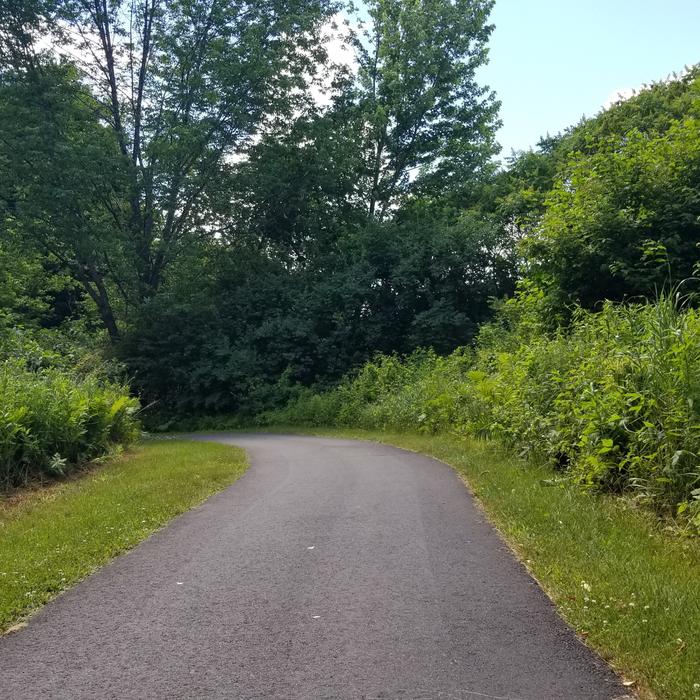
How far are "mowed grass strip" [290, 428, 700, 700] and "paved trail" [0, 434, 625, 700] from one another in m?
0.18

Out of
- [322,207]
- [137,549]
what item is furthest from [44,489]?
[322,207]

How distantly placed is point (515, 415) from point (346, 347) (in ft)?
62.9

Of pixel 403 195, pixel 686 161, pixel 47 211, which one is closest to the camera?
pixel 686 161

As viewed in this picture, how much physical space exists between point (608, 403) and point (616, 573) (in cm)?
331

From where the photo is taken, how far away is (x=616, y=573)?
4648mm

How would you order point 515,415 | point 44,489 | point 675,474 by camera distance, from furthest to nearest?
point 515,415
point 44,489
point 675,474

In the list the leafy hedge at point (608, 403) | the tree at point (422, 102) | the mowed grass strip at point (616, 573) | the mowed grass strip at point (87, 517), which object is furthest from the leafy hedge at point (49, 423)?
the tree at point (422, 102)

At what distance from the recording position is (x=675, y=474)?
239 inches

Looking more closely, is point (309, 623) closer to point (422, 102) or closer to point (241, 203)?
point (241, 203)

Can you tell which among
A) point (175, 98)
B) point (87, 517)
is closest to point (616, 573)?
point (87, 517)

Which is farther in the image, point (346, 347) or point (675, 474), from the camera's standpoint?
point (346, 347)

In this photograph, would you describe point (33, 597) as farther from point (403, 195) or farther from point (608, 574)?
point (403, 195)

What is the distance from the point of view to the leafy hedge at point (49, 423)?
9812 millimetres

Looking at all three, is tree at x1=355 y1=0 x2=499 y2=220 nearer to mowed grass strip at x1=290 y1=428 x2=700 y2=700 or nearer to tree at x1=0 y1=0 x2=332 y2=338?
tree at x1=0 y1=0 x2=332 y2=338
